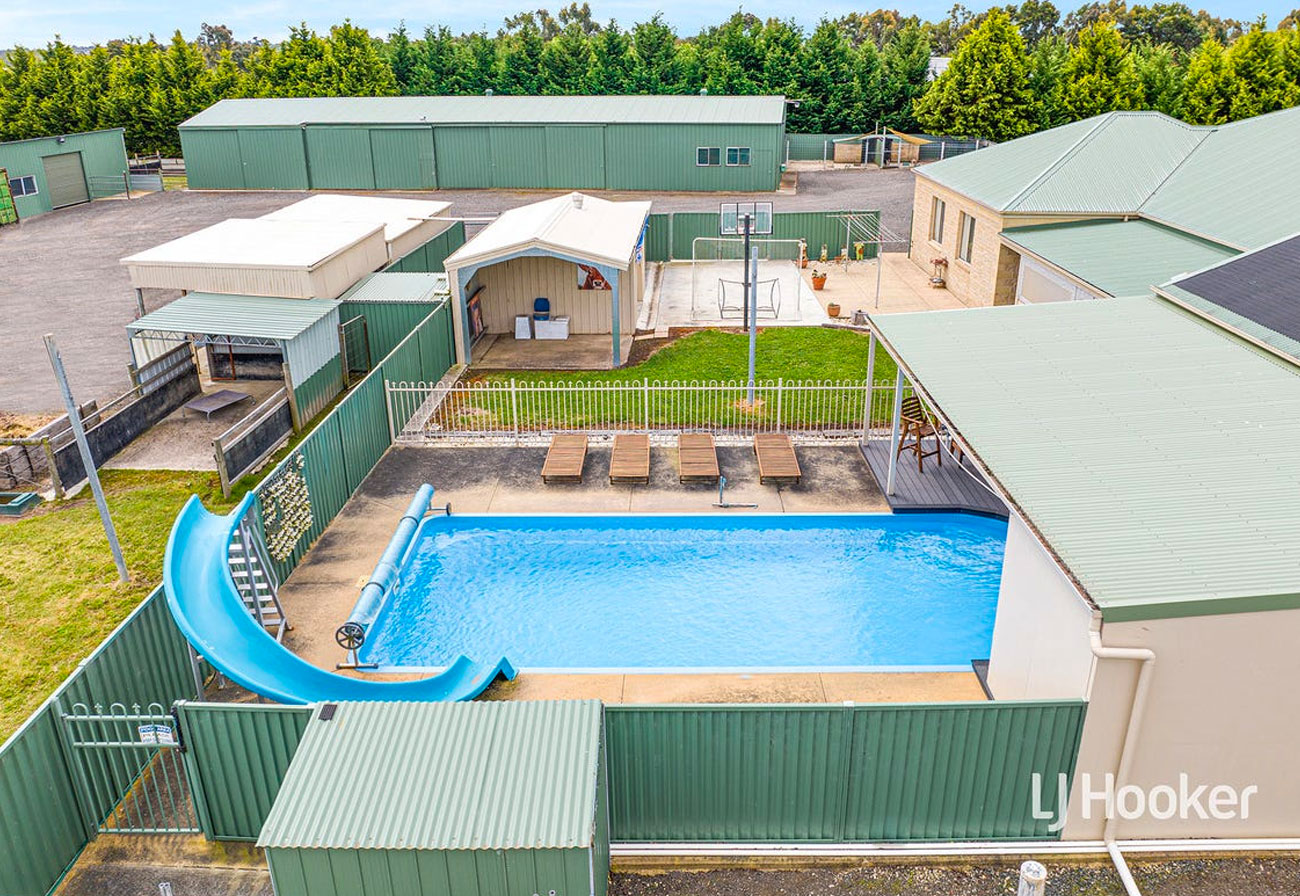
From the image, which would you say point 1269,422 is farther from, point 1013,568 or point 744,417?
point 744,417

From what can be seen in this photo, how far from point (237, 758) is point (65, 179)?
155ft

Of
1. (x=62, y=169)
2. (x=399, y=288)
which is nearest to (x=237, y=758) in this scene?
(x=399, y=288)

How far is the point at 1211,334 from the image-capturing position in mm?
15000

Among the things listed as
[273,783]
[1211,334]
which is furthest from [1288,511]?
[273,783]

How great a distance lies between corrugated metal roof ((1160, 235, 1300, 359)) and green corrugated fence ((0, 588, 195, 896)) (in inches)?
624

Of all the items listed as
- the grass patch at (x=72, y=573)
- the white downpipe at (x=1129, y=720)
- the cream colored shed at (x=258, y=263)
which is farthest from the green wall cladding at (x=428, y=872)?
the cream colored shed at (x=258, y=263)

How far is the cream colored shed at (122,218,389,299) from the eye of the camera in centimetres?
2223

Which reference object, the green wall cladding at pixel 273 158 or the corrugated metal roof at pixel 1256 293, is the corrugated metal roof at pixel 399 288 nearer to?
the corrugated metal roof at pixel 1256 293

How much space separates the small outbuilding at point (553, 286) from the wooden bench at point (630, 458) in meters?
5.31

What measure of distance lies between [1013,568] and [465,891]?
724cm

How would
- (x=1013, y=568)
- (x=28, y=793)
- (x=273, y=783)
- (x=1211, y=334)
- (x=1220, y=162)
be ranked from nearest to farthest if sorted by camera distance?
(x=28, y=793), (x=273, y=783), (x=1013, y=568), (x=1211, y=334), (x=1220, y=162)

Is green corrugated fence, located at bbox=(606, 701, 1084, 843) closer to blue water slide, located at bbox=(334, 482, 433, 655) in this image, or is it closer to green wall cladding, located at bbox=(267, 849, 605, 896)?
green wall cladding, located at bbox=(267, 849, 605, 896)

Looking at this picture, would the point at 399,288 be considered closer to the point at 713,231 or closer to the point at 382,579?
the point at 382,579

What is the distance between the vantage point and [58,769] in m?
9.48
